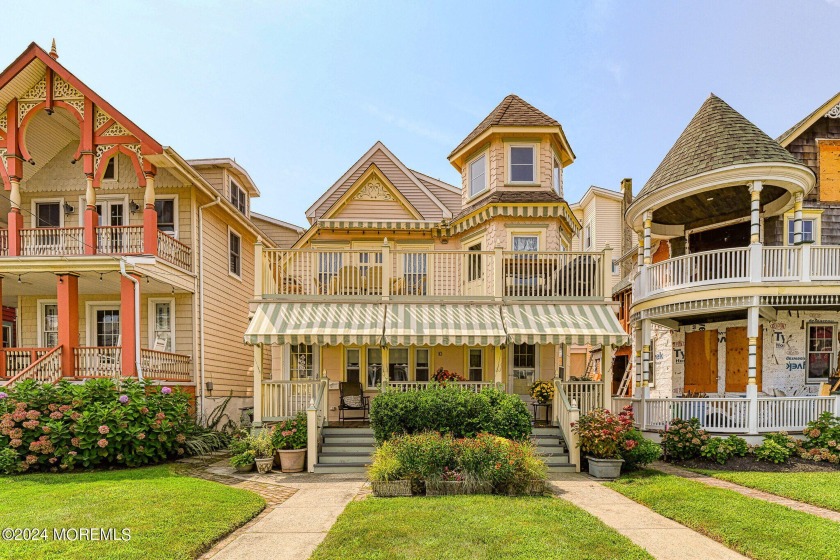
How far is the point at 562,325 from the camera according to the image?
11758 millimetres

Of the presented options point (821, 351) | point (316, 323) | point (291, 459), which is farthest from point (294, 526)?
point (821, 351)

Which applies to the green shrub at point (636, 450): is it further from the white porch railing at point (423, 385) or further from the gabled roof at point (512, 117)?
the gabled roof at point (512, 117)

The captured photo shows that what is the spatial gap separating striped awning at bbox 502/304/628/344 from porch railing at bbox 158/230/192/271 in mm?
9663

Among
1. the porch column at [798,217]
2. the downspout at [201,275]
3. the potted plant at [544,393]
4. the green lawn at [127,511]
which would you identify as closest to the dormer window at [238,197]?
the downspout at [201,275]

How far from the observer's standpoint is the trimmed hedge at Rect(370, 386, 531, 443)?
9.87m

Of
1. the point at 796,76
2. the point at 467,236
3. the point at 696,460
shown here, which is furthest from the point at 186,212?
the point at 796,76

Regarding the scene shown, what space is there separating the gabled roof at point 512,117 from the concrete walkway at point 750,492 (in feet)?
33.0

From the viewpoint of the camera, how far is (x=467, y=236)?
15.8 m

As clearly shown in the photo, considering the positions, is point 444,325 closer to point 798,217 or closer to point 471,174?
point 471,174

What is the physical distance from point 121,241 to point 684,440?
1567cm

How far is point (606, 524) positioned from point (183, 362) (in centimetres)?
1255

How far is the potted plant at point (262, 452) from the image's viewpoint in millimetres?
10469

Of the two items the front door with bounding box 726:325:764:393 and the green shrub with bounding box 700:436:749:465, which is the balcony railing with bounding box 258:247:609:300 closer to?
the green shrub with bounding box 700:436:749:465

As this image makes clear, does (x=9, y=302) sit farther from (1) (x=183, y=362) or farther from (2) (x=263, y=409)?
(2) (x=263, y=409)
